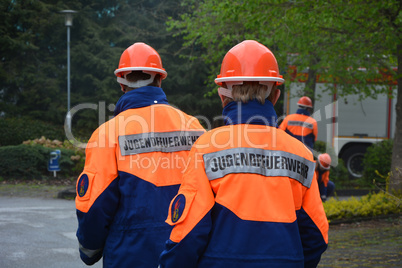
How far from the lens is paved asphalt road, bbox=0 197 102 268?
21.4 ft

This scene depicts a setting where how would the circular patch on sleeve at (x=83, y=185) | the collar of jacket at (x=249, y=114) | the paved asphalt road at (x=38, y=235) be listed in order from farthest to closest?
the paved asphalt road at (x=38, y=235)
the circular patch on sleeve at (x=83, y=185)
the collar of jacket at (x=249, y=114)

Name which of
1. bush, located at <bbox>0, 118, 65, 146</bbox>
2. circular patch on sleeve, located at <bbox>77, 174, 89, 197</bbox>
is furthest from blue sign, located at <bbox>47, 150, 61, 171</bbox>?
circular patch on sleeve, located at <bbox>77, 174, 89, 197</bbox>

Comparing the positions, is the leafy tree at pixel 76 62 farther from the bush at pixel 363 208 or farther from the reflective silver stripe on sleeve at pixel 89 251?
the reflective silver stripe on sleeve at pixel 89 251

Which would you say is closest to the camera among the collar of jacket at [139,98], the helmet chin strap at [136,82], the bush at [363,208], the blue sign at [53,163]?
the collar of jacket at [139,98]

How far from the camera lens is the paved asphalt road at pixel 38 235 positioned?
6.51 metres

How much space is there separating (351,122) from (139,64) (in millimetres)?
16664

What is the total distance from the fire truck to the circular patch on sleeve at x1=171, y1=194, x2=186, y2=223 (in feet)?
54.5

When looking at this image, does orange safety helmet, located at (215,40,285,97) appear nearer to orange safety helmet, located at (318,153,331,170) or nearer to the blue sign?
orange safety helmet, located at (318,153,331,170)

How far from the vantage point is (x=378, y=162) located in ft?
54.7

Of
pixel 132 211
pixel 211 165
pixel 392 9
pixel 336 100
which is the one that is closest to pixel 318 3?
pixel 392 9

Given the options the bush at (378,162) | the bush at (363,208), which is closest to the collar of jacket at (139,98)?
the bush at (363,208)

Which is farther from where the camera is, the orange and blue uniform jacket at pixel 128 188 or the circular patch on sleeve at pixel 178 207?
the orange and blue uniform jacket at pixel 128 188

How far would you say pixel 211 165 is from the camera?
7.93 ft

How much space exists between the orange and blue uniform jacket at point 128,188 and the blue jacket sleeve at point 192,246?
987 mm
